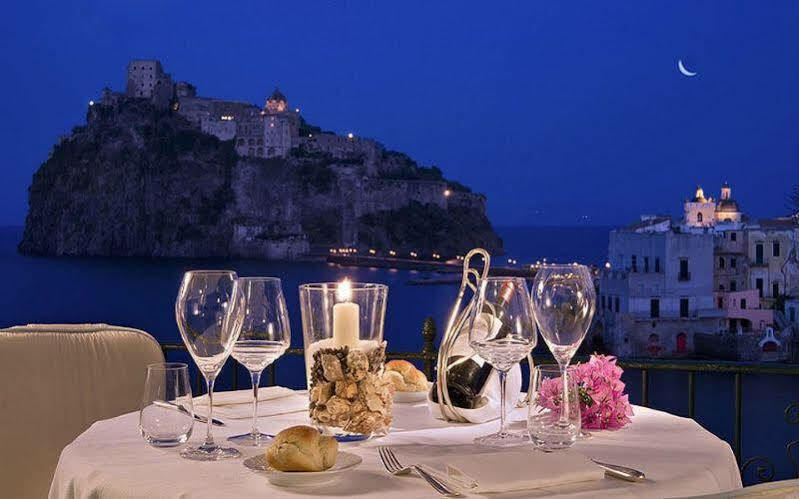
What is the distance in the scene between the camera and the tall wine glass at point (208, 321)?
152cm

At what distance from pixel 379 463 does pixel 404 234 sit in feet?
214

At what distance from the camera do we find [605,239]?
98.2 m

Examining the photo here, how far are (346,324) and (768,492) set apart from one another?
845mm

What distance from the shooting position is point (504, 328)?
1.56 meters

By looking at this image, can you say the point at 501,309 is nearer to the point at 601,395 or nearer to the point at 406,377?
the point at 601,395

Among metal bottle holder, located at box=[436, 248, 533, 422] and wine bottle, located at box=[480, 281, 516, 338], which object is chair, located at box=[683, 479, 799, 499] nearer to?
wine bottle, located at box=[480, 281, 516, 338]

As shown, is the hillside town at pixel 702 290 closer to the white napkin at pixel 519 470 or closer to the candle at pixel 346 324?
the candle at pixel 346 324

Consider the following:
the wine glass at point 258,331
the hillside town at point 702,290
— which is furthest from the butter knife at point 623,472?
the hillside town at point 702,290

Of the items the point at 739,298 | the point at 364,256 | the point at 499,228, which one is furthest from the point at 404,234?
the point at 499,228

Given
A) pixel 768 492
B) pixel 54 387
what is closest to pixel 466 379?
pixel 768 492

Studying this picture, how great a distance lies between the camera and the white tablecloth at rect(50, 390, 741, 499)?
1270 mm

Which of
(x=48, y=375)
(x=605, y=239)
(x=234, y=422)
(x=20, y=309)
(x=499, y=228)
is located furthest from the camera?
(x=499, y=228)

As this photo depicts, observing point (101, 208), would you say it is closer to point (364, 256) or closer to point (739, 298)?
point (364, 256)

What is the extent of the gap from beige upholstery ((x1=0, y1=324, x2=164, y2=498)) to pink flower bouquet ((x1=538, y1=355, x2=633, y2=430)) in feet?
4.87
